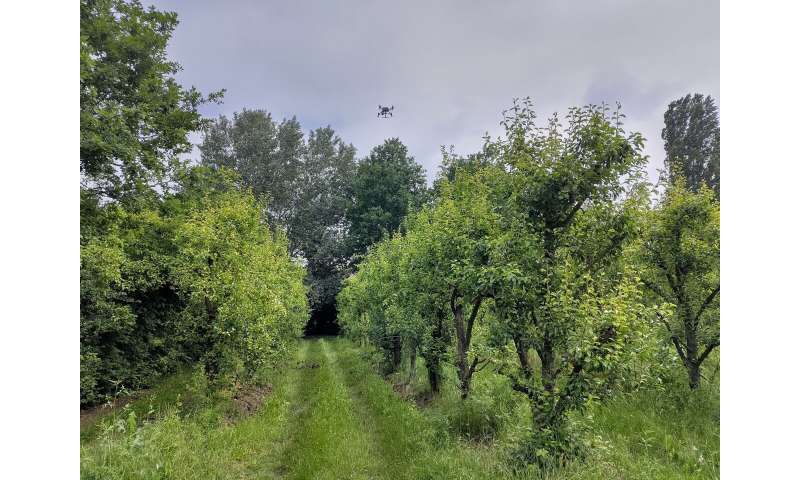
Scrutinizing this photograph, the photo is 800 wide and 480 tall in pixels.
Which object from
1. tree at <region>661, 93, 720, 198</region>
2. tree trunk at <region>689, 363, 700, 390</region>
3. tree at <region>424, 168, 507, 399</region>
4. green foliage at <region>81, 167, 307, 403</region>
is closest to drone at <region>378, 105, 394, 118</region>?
tree at <region>424, 168, 507, 399</region>

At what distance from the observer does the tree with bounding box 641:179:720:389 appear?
9336 millimetres

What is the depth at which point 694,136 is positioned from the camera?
34.0 m

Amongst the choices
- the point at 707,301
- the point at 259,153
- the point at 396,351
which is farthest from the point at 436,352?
the point at 259,153

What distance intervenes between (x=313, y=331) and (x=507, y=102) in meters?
41.3

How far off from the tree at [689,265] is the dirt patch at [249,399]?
9.99 metres

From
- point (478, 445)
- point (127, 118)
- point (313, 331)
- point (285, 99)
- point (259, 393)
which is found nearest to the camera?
point (285, 99)

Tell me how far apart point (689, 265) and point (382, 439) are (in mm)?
7994

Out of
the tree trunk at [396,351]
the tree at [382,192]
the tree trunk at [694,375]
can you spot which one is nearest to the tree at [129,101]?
the tree trunk at [396,351]

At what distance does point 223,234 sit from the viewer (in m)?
10.1

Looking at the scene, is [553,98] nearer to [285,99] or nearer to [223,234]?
[285,99]

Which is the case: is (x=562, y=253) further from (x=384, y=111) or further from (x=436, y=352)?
(x=436, y=352)

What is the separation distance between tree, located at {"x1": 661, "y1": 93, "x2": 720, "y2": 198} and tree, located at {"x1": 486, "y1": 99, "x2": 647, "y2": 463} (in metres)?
32.4
